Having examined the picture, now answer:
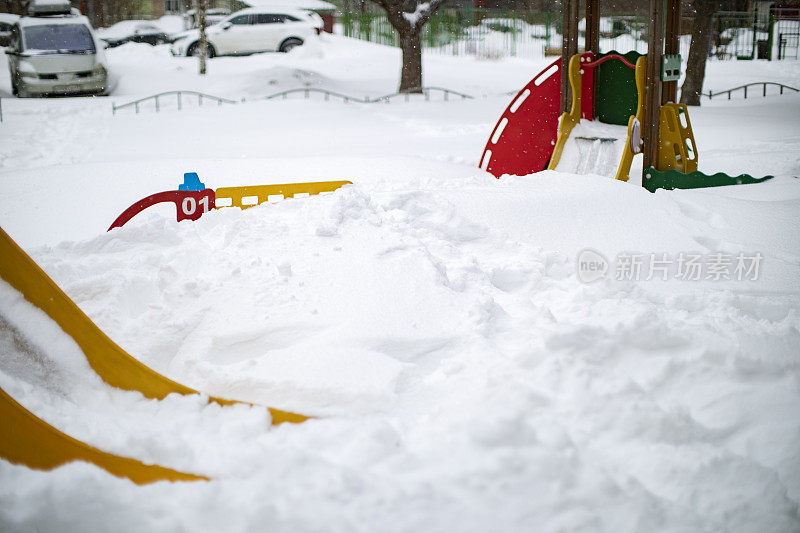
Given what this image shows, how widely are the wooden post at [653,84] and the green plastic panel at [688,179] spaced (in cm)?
13

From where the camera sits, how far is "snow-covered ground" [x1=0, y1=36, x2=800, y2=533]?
2.00m

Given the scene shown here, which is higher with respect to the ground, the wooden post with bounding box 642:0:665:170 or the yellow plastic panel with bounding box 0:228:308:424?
the wooden post with bounding box 642:0:665:170

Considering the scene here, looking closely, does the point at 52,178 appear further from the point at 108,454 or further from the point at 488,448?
the point at 488,448

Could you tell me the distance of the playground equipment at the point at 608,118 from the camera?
5953 mm

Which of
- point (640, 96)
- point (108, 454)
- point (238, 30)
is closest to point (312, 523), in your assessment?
point (108, 454)

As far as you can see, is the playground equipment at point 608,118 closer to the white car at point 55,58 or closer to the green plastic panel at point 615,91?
the green plastic panel at point 615,91

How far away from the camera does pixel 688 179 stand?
19.3ft

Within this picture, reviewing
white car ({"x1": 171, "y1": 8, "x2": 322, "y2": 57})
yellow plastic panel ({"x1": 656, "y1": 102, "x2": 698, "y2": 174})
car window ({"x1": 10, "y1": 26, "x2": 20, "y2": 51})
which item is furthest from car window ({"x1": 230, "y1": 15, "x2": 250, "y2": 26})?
yellow plastic panel ({"x1": 656, "y1": 102, "x2": 698, "y2": 174})

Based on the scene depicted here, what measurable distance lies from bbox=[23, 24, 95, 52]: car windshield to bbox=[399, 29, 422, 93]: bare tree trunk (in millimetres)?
6217

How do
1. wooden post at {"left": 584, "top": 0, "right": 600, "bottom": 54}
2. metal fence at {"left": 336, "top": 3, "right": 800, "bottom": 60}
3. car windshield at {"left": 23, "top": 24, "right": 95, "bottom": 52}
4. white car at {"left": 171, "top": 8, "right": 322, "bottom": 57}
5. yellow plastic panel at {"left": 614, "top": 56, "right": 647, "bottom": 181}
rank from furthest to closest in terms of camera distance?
metal fence at {"left": 336, "top": 3, "right": 800, "bottom": 60}
white car at {"left": 171, "top": 8, "right": 322, "bottom": 57}
car windshield at {"left": 23, "top": 24, "right": 95, "bottom": 52}
wooden post at {"left": 584, "top": 0, "right": 600, "bottom": 54}
yellow plastic panel at {"left": 614, "top": 56, "right": 647, "bottom": 181}

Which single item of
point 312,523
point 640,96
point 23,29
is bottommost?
point 312,523

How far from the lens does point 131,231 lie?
4.18 metres

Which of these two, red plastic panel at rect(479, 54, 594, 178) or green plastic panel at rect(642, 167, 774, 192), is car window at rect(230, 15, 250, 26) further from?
green plastic panel at rect(642, 167, 774, 192)

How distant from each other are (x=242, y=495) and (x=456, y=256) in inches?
83.6
